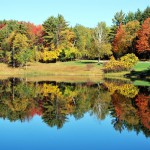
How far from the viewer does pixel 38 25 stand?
135 meters

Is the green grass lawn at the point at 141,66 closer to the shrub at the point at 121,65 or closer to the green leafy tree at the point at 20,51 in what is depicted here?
the shrub at the point at 121,65

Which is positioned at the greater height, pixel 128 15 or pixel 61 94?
pixel 128 15

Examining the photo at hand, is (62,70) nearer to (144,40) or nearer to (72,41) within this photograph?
(144,40)

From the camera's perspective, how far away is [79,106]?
37250mm

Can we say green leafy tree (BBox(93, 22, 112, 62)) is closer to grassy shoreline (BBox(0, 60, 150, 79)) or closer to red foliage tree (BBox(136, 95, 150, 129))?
grassy shoreline (BBox(0, 60, 150, 79))

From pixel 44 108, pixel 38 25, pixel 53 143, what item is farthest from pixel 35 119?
pixel 38 25

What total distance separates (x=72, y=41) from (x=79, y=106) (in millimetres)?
74189

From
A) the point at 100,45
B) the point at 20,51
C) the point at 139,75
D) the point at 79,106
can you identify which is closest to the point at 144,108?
the point at 79,106

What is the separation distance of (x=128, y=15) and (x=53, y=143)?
9240cm

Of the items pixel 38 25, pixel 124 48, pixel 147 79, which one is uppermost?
pixel 38 25

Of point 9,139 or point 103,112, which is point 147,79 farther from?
point 9,139

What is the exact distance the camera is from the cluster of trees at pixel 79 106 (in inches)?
1130

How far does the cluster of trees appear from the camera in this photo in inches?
1130

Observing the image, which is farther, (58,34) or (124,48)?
(58,34)
